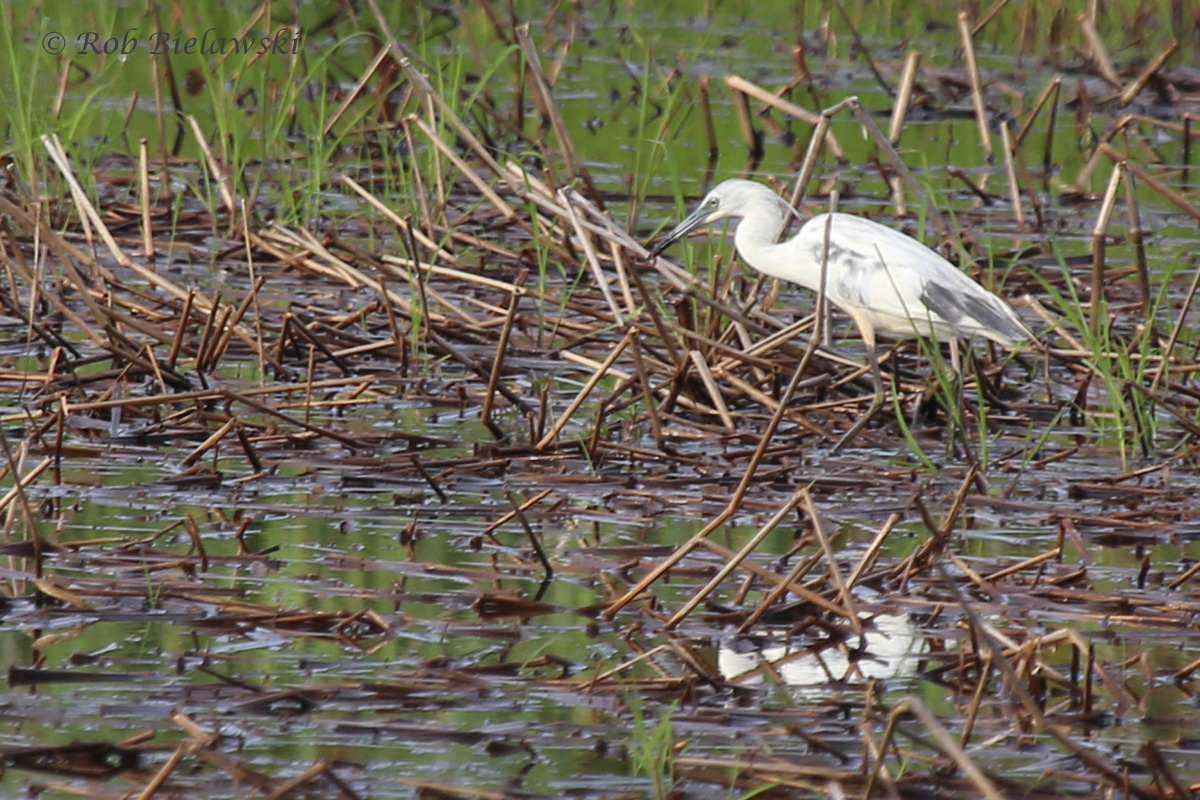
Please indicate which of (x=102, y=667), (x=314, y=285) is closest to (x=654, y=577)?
(x=102, y=667)

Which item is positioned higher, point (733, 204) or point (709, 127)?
point (733, 204)

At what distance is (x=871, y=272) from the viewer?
5.85 m

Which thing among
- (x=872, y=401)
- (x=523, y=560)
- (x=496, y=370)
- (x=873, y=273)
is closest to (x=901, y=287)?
(x=873, y=273)

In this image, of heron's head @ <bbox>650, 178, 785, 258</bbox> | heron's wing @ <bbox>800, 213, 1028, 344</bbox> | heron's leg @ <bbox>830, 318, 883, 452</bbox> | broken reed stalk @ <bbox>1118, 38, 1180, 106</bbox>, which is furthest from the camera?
broken reed stalk @ <bbox>1118, 38, 1180, 106</bbox>

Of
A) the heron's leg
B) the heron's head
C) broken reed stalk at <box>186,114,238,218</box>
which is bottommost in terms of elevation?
the heron's leg

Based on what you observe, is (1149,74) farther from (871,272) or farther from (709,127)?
(871,272)

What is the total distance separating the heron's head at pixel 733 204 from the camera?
242 inches

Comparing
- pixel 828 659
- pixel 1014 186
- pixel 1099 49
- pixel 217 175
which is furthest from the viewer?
pixel 1099 49

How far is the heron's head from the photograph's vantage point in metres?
6.14

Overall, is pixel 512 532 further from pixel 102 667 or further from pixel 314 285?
pixel 314 285

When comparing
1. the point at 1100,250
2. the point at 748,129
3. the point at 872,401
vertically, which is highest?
the point at 1100,250

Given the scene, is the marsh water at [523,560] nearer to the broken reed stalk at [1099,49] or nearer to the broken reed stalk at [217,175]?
the broken reed stalk at [217,175]

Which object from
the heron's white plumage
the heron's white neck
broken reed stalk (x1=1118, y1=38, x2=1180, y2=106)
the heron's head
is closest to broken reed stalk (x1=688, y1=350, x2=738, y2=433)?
the heron's white plumage

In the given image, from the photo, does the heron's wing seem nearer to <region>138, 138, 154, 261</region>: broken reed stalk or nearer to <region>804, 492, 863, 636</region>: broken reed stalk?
<region>804, 492, 863, 636</region>: broken reed stalk
